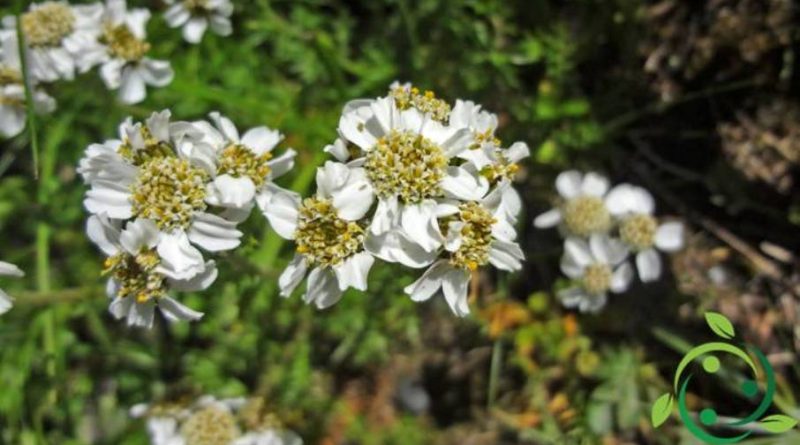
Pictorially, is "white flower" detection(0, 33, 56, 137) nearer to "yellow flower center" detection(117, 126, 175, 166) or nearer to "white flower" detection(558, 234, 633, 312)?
"yellow flower center" detection(117, 126, 175, 166)

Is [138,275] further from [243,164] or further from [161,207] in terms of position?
[243,164]

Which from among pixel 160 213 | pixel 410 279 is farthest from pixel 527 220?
pixel 160 213

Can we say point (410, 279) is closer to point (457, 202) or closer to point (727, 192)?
point (457, 202)

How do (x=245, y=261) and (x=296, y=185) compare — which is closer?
(x=245, y=261)

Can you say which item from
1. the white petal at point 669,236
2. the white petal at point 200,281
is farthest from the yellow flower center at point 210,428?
the white petal at point 669,236

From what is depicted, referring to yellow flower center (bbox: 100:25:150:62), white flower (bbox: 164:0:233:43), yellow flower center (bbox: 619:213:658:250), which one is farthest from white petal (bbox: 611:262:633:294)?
yellow flower center (bbox: 100:25:150:62)

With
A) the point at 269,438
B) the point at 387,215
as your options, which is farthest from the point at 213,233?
the point at 269,438
